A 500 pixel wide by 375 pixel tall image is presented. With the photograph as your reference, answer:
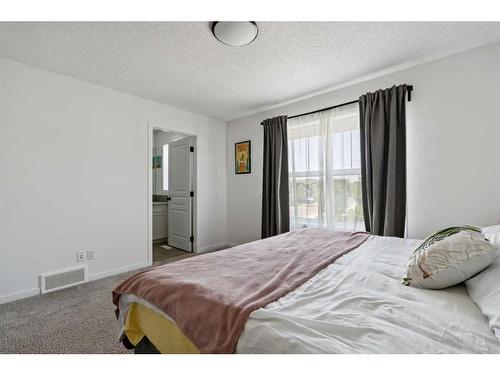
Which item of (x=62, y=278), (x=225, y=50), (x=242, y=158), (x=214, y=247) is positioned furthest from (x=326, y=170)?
(x=62, y=278)

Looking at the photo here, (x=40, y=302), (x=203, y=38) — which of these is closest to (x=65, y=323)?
(x=40, y=302)

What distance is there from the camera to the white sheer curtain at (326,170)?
2.94m

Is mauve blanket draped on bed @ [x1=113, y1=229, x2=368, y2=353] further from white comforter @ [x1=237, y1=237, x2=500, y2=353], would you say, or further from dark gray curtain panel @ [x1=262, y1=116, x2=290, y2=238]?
dark gray curtain panel @ [x1=262, y1=116, x2=290, y2=238]

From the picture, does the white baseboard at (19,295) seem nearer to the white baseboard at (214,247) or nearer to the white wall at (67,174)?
the white wall at (67,174)

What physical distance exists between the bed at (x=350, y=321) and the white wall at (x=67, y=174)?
1.94m

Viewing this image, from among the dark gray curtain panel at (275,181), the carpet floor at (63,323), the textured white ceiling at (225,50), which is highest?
the textured white ceiling at (225,50)

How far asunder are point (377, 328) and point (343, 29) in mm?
2133

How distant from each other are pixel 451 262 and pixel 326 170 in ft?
7.07

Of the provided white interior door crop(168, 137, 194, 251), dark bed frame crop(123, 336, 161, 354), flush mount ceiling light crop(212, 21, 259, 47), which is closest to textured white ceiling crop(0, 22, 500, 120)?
flush mount ceiling light crop(212, 21, 259, 47)

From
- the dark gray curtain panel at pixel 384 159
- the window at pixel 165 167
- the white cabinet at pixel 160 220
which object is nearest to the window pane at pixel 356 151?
the dark gray curtain panel at pixel 384 159

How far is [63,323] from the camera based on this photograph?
76.1 inches
